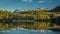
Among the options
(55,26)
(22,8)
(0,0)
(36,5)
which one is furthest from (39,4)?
(0,0)

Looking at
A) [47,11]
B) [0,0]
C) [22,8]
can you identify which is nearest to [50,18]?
[47,11]

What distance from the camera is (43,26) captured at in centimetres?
251

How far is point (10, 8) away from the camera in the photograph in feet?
8.42

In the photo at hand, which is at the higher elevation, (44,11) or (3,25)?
(44,11)

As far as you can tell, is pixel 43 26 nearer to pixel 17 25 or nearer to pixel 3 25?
pixel 17 25

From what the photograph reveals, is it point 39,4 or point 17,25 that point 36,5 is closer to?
point 39,4

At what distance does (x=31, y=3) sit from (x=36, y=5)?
9 cm

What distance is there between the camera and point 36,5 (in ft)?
8.38

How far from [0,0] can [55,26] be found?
1.05 meters

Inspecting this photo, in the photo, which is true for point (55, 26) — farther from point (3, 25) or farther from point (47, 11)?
point (3, 25)

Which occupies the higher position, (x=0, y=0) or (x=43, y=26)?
(x=0, y=0)

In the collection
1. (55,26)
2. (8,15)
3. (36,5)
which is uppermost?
(36,5)

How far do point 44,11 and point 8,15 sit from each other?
0.63 meters

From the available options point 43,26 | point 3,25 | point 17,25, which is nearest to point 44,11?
point 43,26
